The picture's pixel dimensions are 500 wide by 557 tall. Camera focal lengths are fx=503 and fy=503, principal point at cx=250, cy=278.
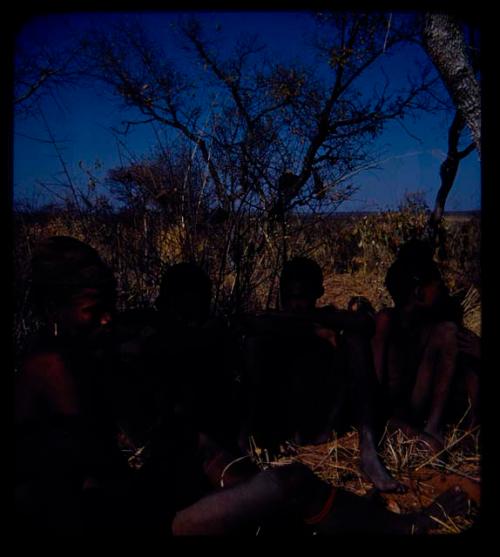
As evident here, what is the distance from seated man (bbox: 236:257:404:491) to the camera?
295cm

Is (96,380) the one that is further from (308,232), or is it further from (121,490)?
(308,232)

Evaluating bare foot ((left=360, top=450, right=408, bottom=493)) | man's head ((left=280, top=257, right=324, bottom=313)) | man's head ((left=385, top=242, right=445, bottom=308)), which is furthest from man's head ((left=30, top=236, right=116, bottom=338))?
man's head ((left=385, top=242, right=445, bottom=308))

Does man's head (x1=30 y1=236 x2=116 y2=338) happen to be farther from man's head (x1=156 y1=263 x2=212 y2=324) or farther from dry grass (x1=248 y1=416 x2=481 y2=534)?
dry grass (x1=248 y1=416 x2=481 y2=534)

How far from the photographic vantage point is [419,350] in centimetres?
314

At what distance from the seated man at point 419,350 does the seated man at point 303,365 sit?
24cm

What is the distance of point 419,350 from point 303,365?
2.40 ft

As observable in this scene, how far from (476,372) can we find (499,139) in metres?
1.69

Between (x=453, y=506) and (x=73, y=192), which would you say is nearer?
(x=453, y=506)

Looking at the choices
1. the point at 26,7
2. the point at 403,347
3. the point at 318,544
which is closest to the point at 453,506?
the point at 318,544

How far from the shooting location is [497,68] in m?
1.99

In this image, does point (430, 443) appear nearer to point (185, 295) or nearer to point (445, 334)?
point (445, 334)

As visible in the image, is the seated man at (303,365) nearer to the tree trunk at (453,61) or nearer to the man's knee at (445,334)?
the man's knee at (445,334)

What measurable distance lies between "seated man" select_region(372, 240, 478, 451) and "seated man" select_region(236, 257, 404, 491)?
239 mm

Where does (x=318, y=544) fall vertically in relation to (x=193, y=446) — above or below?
below
